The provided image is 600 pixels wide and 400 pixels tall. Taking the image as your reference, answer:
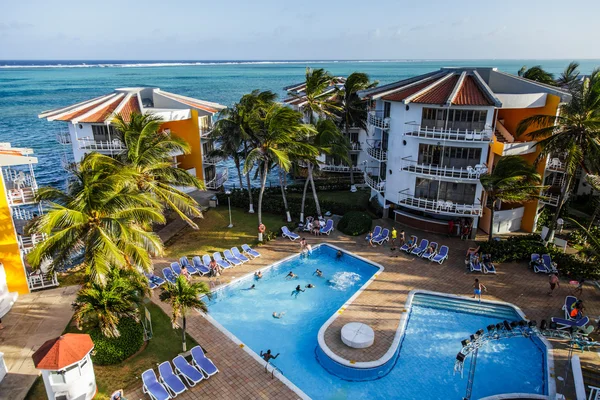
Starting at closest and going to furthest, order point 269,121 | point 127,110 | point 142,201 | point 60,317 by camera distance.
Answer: point 142,201 < point 60,317 < point 269,121 < point 127,110

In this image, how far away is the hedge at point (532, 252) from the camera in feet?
72.8

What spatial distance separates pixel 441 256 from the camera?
81.5 ft

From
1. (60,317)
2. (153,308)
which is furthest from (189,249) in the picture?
(60,317)

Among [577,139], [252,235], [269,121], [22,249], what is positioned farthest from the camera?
[252,235]

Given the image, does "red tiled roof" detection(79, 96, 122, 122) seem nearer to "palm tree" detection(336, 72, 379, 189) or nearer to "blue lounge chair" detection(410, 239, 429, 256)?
"palm tree" detection(336, 72, 379, 189)

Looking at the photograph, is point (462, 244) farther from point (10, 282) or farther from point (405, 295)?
point (10, 282)

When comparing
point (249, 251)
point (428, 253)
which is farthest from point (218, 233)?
point (428, 253)

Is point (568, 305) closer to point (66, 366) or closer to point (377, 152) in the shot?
point (377, 152)

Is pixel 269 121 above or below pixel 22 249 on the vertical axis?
above

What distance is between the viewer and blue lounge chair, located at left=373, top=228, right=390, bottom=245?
27422mm

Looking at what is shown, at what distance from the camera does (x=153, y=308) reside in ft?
64.7

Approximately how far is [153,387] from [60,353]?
3449mm

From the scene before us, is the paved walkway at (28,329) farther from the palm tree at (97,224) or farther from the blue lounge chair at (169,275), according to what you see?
the blue lounge chair at (169,275)

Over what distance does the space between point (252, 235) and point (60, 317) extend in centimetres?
1329
